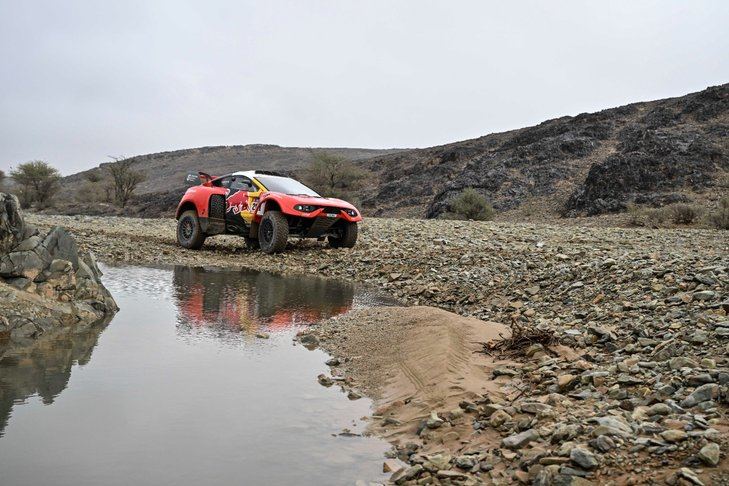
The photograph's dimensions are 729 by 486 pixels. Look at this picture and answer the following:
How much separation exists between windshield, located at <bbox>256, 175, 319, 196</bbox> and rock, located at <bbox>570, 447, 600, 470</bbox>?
11201 millimetres

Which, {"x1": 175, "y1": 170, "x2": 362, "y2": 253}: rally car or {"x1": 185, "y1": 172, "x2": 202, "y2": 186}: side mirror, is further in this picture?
{"x1": 185, "y1": 172, "x2": 202, "y2": 186}: side mirror

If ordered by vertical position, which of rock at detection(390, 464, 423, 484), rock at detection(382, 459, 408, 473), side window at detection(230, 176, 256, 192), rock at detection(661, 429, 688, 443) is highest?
side window at detection(230, 176, 256, 192)

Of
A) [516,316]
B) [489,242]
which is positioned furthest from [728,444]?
[489,242]

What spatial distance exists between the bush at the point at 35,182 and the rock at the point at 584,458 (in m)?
57.2

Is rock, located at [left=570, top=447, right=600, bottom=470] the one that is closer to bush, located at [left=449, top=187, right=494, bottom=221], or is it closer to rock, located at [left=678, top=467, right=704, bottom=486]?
rock, located at [left=678, top=467, right=704, bottom=486]

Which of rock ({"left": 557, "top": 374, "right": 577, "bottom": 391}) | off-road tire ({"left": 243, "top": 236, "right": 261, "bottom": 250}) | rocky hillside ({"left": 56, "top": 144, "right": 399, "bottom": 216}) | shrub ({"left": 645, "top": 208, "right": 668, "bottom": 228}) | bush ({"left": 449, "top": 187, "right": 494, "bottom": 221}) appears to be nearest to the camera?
rock ({"left": 557, "top": 374, "right": 577, "bottom": 391})

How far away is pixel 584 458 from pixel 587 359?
215 centimetres

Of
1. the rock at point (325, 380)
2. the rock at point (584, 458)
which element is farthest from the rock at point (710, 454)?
the rock at point (325, 380)

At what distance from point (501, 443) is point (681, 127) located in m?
36.4

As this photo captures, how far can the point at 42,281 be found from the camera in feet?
26.0

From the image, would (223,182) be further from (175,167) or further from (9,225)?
(175,167)

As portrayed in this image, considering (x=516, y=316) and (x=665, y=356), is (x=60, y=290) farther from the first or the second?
(x=665, y=356)

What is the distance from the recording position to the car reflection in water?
26.3ft

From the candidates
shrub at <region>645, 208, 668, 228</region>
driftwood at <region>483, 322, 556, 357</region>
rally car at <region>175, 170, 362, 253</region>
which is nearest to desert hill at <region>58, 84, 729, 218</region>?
shrub at <region>645, 208, 668, 228</region>
